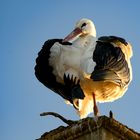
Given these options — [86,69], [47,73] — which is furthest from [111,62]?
[47,73]

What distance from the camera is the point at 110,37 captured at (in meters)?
9.24

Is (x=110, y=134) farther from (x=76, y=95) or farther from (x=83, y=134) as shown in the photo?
(x=76, y=95)

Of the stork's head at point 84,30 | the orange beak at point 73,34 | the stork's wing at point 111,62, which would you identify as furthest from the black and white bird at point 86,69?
the stork's head at point 84,30

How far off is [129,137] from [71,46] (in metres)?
3.18

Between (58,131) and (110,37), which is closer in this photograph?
(58,131)

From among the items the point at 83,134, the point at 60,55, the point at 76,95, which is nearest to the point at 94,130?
the point at 83,134

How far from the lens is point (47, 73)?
908 cm

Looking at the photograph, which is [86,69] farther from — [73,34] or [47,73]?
[73,34]

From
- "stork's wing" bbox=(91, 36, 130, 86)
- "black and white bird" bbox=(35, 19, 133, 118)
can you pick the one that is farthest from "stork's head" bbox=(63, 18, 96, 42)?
"stork's wing" bbox=(91, 36, 130, 86)

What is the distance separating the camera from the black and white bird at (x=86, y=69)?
27.3ft

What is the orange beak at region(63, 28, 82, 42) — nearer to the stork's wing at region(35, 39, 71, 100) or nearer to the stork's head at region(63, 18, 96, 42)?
the stork's head at region(63, 18, 96, 42)

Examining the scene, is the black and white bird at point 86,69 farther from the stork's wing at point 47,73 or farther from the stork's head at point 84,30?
the stork's head at point 84,30

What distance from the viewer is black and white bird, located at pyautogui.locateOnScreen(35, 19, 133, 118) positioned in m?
8.33

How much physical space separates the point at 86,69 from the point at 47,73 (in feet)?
2.95
